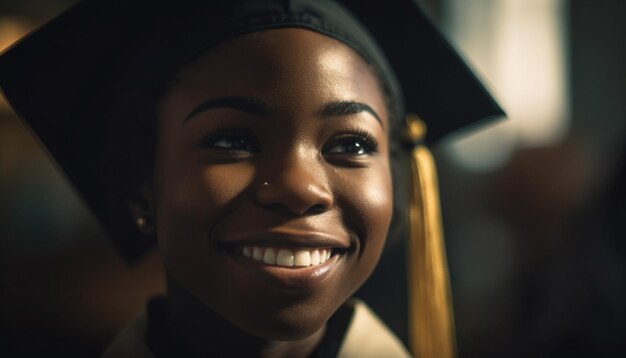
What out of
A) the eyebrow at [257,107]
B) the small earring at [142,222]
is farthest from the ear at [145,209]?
the eyebrow at [257,107]

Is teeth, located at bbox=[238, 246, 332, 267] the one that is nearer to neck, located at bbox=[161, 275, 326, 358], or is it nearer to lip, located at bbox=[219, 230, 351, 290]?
lip, located at bbox=[219, 230, 351, 290]

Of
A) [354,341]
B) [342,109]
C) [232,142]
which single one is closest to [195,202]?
[232,142]

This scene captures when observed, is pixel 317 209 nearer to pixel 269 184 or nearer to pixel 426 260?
pixel 269 184

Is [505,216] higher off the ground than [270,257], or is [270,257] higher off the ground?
[505,216]

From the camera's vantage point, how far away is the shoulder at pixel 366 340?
0.73 metres

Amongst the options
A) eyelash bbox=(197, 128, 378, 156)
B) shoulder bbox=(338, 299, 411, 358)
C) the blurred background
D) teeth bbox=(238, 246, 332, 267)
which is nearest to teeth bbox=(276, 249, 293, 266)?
teeth bbox=(238, 246, 332, 267)

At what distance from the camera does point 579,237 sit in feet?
3.80

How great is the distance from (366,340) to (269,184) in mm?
313

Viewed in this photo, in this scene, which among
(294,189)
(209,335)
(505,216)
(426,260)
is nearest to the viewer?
(294,189)

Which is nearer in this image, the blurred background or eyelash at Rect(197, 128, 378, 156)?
eyelash at Rect(197, 128, 378, 156)

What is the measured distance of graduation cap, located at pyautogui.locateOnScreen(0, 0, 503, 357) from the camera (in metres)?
0.63

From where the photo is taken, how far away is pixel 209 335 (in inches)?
26.4

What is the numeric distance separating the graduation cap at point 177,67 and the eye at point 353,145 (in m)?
0.10

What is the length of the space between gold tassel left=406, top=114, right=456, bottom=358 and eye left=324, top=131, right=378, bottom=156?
172 mm
